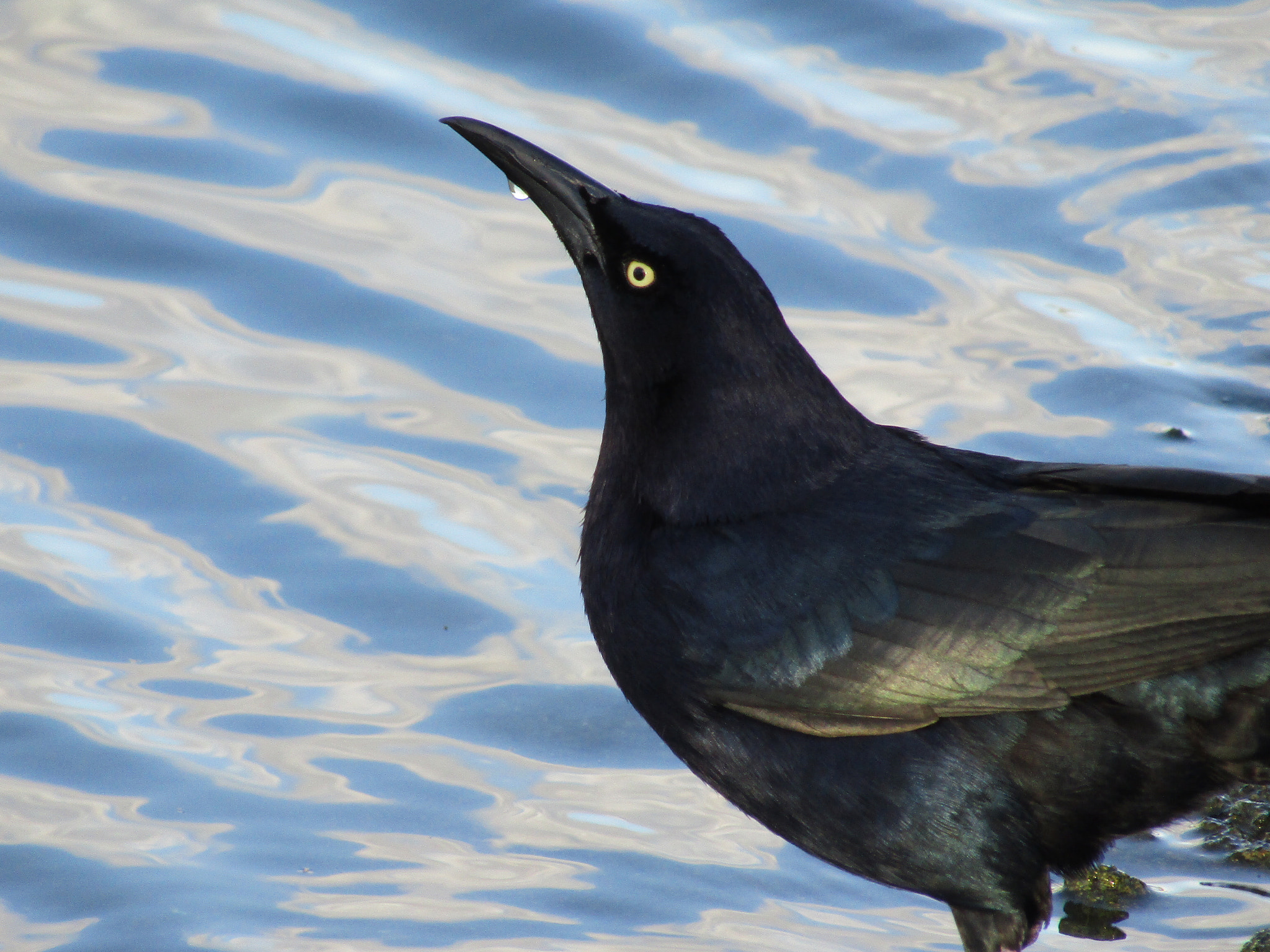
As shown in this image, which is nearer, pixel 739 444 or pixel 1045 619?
pixel 1045 619

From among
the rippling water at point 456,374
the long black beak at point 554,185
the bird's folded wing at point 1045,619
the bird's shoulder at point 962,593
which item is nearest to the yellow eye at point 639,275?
the long black beak at point 554,185

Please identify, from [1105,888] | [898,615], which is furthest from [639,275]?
[1105,888]

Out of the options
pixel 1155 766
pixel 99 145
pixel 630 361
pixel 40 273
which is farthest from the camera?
pixel 99 145

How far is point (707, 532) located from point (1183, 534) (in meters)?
1.11

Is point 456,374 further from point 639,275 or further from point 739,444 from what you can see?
point 739,444

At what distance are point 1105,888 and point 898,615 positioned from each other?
1.20 m

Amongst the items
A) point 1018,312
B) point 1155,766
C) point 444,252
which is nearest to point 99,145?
point 444,252

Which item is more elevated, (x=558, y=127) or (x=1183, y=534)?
(x=558, y=127)

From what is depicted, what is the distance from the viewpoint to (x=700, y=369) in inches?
173

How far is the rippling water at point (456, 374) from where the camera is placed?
5.04 m

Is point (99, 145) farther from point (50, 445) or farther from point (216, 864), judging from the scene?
point (216, 864)

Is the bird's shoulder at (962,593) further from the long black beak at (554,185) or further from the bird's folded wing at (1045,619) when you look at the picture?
the long black beak at (554,185)

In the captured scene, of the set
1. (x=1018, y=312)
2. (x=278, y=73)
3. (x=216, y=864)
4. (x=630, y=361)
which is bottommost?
(x=216, y=864)

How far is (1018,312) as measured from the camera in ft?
24.6
